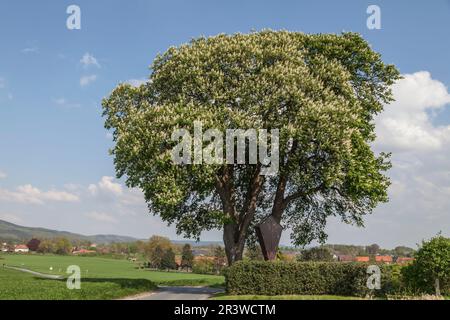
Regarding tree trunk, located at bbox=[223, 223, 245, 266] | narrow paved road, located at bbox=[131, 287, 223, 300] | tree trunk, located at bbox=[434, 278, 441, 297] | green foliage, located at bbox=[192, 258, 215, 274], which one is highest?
tree trunk, located at bbox=[223, 223, 245, 266]

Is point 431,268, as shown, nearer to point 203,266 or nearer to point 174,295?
point 174,295

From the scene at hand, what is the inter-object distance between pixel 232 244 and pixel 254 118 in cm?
1076

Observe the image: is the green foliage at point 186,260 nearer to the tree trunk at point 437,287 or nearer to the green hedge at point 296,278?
Result: the green hedge at point 296,278

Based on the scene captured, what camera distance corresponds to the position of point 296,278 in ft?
109

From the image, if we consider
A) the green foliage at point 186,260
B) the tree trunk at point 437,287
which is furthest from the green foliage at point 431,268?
the green foliage at point 186,260

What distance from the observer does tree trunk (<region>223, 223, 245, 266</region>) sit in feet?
130

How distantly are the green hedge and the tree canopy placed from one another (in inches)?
190

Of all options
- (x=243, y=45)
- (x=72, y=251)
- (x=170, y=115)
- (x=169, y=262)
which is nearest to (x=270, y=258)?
(x=170, y=115)

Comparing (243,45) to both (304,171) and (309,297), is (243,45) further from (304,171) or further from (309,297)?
(309,297)

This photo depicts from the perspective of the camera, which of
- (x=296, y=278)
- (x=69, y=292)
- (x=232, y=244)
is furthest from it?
(x=232, y=244)

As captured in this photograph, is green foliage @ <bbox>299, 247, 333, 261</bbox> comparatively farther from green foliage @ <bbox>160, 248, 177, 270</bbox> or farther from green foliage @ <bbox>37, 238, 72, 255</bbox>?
green foliage @ <bbox>37, 238, 72, 255</bbox>

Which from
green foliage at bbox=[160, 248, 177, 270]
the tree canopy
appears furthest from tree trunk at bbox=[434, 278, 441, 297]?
green foliage at bbox=[160, 248, 177, 270]

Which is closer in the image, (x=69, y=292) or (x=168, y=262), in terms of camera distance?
(x=69, y=292)

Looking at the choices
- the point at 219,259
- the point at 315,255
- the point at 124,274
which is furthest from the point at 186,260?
the point at 315,255
